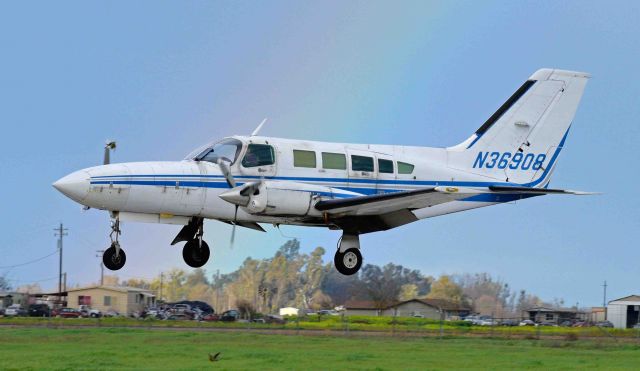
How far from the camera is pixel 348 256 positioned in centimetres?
3194

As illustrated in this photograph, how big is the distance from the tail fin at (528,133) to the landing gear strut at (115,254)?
10.8m

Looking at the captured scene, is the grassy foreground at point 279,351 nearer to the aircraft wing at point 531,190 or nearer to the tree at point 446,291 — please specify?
the aircraft wing at point 531,190

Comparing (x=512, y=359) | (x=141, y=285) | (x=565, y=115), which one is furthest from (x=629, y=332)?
(x=141, y=285)

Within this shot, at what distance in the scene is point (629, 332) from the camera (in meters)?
63.7

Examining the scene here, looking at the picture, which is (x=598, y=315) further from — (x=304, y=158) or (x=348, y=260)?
(x=304, y=158)

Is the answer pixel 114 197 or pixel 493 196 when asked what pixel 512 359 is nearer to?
pixel 493 196

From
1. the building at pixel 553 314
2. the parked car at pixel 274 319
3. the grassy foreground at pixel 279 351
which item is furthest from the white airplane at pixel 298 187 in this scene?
the building at pixel 553 314

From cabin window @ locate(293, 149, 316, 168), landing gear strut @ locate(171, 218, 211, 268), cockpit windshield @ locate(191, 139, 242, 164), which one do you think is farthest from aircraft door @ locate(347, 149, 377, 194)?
landing gear strut @ locate(171, 218, 211, 268)

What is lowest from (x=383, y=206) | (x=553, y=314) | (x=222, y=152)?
(x=553, y=314)

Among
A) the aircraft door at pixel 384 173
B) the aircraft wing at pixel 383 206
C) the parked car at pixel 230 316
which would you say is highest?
the aircraft door at pixel 384 173

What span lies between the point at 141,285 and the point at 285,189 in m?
90.5

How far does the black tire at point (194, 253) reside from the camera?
32156 mm

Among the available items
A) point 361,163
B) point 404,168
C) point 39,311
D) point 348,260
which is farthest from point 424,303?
point 361,163

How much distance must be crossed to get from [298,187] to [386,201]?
8.17 feet
